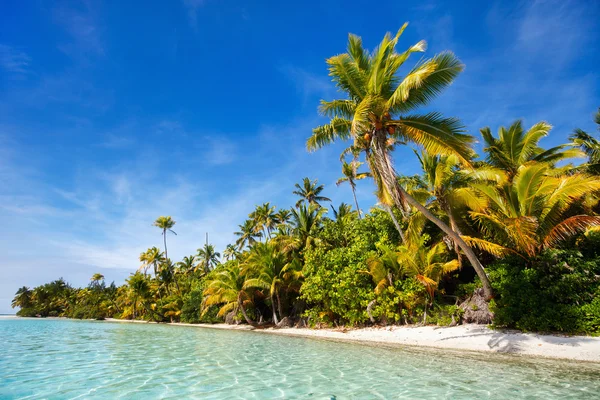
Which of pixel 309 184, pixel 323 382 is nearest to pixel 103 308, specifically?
pixel 309 184

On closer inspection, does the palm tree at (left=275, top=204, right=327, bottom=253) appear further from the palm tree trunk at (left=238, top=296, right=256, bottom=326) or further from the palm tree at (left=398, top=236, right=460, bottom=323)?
the palm tree at (left=398, top=236, right=460, bottom=323)

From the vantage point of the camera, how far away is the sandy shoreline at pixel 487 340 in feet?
28.5

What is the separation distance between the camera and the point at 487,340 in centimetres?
1066

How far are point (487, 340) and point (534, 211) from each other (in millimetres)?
5057

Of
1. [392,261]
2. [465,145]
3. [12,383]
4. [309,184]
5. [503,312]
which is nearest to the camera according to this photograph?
[12,383]

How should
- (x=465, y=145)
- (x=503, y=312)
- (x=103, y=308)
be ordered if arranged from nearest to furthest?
(x=465, y=145)
(x=503, y=312)
(x=103, y=308)

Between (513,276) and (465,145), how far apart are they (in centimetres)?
535

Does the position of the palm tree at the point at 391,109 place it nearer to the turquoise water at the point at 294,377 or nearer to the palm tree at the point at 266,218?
the turquoise water at the point at 294,377

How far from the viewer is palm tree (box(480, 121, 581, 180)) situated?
15227mm

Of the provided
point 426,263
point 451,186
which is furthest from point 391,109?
point 426,263

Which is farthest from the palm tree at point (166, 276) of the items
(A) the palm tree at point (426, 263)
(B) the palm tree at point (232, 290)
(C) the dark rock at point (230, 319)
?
(A) the palm tree at point (426, 263)

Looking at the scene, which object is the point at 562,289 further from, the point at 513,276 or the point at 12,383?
the point at 12,383

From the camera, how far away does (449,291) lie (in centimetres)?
1602

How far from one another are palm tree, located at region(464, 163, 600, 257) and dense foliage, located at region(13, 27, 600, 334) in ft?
0.14
